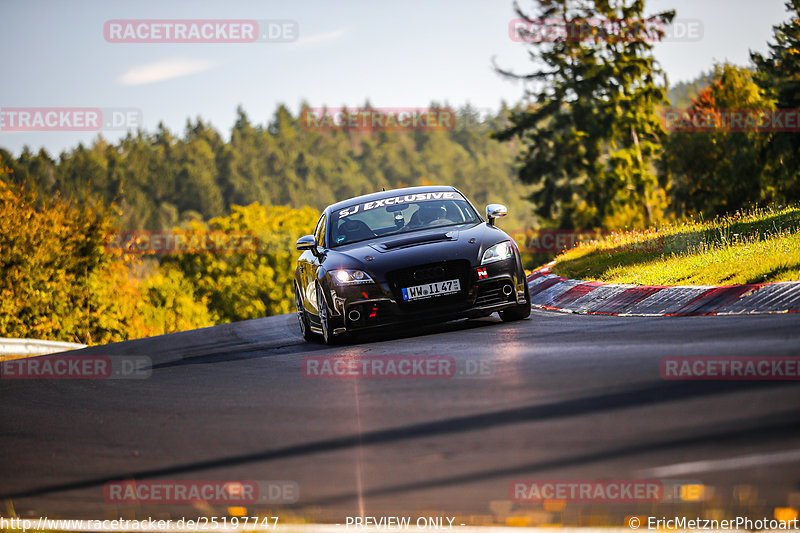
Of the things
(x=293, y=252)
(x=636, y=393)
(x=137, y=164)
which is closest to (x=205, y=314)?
(x=293, y=252)

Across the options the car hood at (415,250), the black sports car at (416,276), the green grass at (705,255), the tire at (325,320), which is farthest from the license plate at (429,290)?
the green grass at (705,255)

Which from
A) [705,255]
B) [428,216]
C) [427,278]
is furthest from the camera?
[705,255]

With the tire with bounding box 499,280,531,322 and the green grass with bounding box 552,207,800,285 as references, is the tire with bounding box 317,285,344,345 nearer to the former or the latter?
the tire with bounding box 499,280,531,322

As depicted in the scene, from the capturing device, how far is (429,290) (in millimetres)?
10938

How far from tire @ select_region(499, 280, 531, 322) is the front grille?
1.09 m

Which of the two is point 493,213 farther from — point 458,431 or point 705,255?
point 458,431

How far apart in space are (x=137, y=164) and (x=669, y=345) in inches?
6190

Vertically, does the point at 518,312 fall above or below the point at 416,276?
below

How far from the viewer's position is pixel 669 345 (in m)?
A: 8.29

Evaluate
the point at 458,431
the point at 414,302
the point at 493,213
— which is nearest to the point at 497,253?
the point at 414,302

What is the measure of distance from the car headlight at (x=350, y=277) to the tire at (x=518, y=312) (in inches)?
74.2

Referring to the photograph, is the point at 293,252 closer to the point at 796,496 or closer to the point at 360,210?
the point at 360,210

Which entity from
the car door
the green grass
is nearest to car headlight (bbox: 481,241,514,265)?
the car door

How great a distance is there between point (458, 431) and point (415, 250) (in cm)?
522
